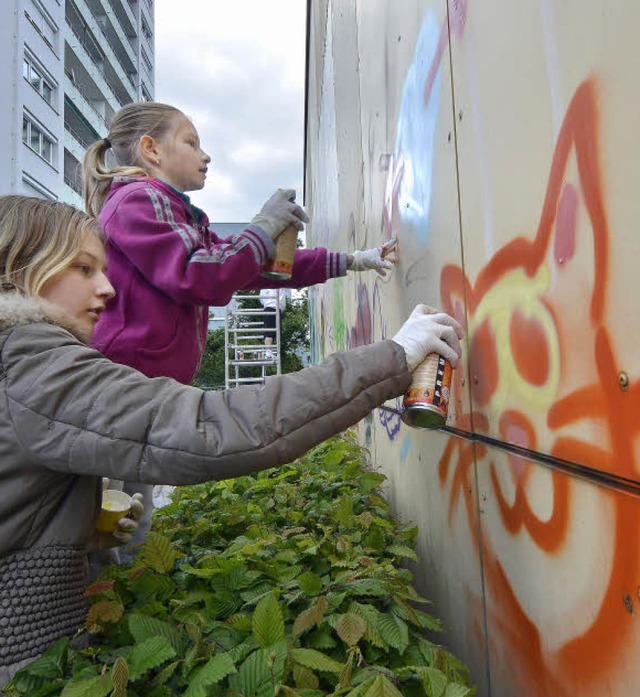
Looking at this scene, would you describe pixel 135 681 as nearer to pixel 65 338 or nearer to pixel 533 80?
pixel 65 338

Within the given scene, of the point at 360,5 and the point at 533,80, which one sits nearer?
the point at 533,80

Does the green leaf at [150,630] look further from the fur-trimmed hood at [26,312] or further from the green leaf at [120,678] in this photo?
the fur-trimmed hood at [26,312]

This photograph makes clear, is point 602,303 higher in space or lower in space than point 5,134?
lower

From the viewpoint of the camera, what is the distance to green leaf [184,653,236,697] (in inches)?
45.1

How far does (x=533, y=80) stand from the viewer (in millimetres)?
1177

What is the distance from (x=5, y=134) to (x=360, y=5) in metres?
21.0

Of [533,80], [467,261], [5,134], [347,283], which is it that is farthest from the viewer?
[5,134]

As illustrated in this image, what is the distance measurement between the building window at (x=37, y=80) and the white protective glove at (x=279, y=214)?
78.2ft

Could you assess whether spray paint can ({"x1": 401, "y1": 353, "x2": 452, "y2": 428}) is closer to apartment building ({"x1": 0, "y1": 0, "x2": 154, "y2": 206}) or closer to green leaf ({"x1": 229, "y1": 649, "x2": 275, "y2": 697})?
green leaf ({"x1": 229, "y1": 649, "x2": 275, "y2": 697})

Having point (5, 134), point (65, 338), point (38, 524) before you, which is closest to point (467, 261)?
point (65, 338)

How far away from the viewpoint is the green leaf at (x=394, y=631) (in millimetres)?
1345

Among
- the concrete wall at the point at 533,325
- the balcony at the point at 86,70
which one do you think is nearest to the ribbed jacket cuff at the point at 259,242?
the concrete wall at the point at 533,325

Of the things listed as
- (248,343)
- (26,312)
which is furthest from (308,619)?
(248,343)

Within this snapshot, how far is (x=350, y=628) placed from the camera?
134cm
